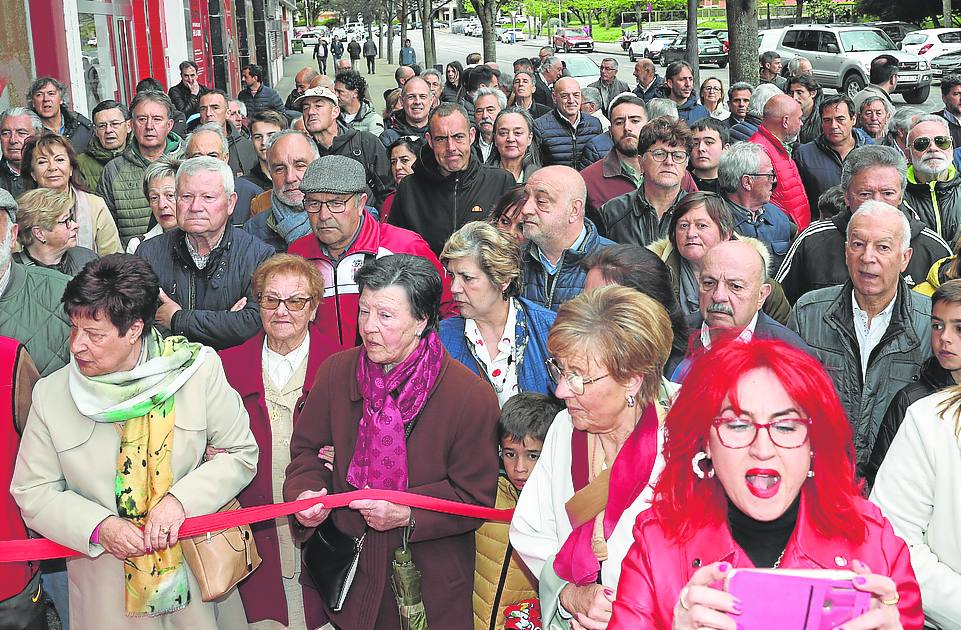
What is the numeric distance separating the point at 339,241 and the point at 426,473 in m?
1.92

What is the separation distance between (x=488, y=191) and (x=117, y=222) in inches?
111

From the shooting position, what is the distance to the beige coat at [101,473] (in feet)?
12.3

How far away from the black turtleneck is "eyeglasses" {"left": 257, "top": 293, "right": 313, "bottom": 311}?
259cm

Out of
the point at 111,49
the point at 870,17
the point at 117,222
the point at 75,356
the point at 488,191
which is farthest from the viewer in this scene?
the point at 870,17

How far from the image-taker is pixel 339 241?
216 inches

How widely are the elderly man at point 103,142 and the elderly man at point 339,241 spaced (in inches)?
153

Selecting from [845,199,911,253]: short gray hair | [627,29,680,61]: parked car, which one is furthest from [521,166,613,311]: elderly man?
[627,29,680,61]: parked car

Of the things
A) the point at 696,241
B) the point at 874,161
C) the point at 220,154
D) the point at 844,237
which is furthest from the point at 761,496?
the point at 220,154

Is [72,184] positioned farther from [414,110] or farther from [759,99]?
[759,99]

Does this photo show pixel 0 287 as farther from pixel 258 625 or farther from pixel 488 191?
pixel 488 191

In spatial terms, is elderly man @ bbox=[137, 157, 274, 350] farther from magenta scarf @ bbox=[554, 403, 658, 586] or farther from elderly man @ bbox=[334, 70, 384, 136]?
Answer: elderly man @ bbox=[334, 70, 384, 136]

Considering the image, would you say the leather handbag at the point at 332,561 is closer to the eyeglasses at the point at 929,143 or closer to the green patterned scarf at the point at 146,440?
the green patterned scarf at the point at 146,440

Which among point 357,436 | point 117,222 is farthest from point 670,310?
point 117,222

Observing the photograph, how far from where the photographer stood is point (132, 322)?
12.4 ft
